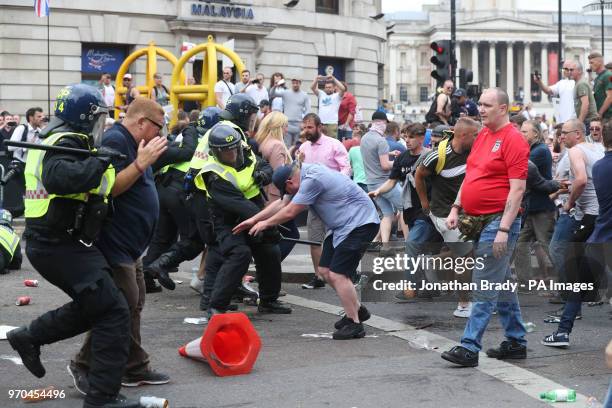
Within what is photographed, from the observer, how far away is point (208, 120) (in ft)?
38.4

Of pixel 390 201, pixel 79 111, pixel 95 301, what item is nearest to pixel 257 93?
pixel 390 201

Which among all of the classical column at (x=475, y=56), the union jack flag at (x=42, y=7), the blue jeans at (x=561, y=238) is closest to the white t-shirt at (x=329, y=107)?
the union jack flag at (x=42, y=7)

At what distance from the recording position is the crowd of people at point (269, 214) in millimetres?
6676

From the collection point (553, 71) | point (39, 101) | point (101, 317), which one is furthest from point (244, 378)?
point (553, 71)

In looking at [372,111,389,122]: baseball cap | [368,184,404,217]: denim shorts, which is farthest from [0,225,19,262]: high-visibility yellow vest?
[372,111,389,122]: baseball cap

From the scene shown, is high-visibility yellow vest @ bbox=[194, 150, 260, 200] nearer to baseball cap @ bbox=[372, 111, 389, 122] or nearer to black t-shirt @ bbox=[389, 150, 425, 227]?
black t-shirt @ bbox=[389, 150, 425, 227]

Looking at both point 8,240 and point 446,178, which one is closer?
point 446,178

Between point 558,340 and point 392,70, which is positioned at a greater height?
point 392,70

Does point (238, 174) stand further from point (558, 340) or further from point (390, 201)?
point (390, 201)

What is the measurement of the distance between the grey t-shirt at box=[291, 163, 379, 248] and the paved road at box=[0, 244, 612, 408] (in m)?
0.91

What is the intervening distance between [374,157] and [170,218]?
12.8 ft

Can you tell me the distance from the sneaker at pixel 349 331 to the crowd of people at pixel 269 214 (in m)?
0.01

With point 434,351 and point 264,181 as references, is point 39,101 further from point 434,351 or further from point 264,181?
point 434,351

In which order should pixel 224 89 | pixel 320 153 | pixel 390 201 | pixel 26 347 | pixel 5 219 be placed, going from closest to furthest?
pixel 26 347
pixel 320 153
pixel 5 219
pixel 390 201
pixel 224 89
